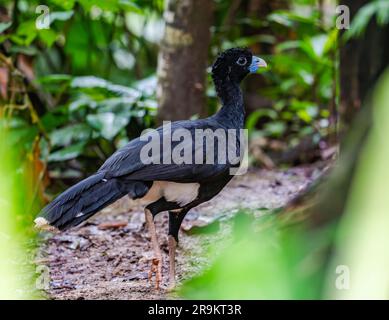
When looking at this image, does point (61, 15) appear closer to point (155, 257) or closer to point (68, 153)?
point (68, 153)

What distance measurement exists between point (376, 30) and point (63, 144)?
13.5 ft

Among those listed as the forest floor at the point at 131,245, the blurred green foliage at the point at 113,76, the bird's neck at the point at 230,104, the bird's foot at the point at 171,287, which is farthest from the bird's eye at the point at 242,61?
the blurred green foliage at the point at 113,76

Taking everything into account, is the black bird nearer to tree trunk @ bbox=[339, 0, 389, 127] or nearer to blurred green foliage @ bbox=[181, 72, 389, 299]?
tree trunk @ bbox=[339, 0, 389, 127]

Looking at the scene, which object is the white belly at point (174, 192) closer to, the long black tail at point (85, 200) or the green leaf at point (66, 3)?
the long black tail at point (85, 200)

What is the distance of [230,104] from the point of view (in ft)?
14.4

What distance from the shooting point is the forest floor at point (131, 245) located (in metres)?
3.89

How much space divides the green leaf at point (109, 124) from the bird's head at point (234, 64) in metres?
1.96

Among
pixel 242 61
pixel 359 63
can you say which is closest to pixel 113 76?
pixel 242 61

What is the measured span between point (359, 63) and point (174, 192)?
1.36 meters

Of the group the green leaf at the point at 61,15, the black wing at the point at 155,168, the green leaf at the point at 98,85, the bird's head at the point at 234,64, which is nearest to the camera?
the black wing at the point at 155,168

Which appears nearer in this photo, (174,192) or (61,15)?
(174,192)

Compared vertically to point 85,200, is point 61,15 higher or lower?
higher

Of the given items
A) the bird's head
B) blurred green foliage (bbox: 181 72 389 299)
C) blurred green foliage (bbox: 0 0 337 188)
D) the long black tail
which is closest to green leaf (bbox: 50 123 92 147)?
blurred green foliage (bbox: 0 0 337 188)
